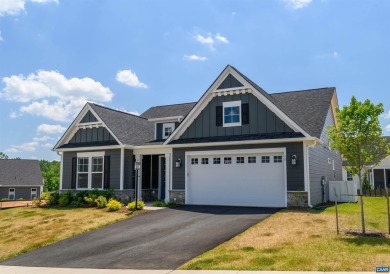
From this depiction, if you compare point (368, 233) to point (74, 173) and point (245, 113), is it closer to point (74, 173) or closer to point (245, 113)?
point (245, 113)

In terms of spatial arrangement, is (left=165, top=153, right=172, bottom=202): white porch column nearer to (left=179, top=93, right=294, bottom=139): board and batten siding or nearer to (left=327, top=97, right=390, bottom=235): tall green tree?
(left=179, top=93, right=294, bottom=139): board and batten siding

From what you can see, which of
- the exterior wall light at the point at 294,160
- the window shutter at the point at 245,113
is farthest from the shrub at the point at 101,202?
the exterior wall light at the point at 294,160

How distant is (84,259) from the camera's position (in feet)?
31.8

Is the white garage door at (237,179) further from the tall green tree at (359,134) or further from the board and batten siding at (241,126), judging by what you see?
the tall green tree at (359,134)

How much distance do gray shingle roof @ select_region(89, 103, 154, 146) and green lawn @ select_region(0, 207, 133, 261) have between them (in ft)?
17.1

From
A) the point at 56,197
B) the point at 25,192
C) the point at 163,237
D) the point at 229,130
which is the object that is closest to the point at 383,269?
the point at 163,237

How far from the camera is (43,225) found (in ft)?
49.1

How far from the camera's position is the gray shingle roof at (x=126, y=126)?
71.0 ft

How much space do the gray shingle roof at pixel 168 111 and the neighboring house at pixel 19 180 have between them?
28866mm

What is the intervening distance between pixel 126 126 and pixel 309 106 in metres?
11.5

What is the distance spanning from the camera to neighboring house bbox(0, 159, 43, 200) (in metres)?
48.0

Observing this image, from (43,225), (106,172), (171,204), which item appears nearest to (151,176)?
(106,172)

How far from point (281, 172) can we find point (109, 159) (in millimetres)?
10061

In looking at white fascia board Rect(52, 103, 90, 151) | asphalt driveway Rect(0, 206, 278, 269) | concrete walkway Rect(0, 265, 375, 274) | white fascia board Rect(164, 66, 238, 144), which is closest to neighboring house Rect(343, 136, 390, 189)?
white fascia board Rect(164, 66, 238, 144)
